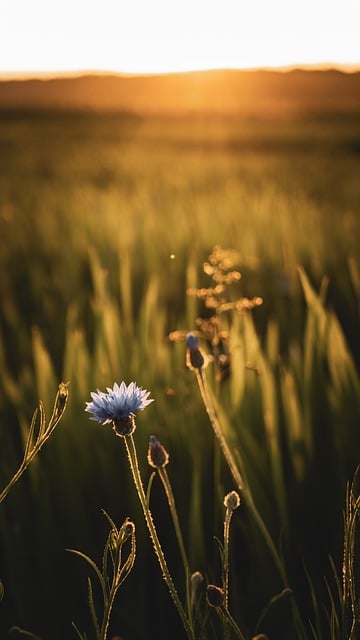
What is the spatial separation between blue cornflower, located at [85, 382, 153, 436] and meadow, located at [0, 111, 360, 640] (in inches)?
4.9

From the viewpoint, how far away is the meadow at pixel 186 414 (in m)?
0.79

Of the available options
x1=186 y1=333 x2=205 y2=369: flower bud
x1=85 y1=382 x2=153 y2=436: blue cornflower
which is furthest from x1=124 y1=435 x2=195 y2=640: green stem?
x1=186 y1=333 x2=205 y2=369: flower bud

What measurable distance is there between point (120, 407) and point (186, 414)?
54 centimetres

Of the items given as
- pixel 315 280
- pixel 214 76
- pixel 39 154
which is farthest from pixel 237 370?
pixel 39 154

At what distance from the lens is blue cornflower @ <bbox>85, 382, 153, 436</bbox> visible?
0.49 m

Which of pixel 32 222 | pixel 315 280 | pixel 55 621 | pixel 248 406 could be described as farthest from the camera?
pixel 32 222

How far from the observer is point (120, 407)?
50cm

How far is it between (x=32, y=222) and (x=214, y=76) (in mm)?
3396

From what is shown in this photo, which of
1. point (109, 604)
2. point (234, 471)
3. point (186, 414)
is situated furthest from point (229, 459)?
point (186, 414)

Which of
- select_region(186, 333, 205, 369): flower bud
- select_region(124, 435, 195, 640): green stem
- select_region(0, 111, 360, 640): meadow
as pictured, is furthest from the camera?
select_region(0, 111, 360, 640): meadow

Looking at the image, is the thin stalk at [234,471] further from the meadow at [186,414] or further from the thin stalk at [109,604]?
the thin stalk at [109,604]

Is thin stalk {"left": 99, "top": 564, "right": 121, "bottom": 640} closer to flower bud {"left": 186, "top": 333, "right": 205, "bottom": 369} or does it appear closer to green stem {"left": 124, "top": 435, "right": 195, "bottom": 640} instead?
green stem {"left": 124, "top": 435, "right": 195, "bottom": 640}

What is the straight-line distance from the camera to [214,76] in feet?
18.4

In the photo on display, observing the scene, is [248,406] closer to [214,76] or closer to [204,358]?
[204,358]
